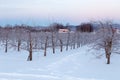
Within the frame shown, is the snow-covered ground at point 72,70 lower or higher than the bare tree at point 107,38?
lower

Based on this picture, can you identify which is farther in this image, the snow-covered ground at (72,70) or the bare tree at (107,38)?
the bare tree at (107,38)

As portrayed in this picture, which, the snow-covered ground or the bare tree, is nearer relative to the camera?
the snow-covered ground

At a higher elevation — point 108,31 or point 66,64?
point 108,31

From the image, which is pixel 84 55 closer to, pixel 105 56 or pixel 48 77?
pixel 105 56

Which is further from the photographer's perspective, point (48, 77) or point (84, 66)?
point (84, 66)

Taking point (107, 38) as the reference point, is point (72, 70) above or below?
below

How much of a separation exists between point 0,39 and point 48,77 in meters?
31.8

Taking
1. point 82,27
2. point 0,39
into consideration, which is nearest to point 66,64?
point 0,39

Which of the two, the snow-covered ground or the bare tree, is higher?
the bare tree

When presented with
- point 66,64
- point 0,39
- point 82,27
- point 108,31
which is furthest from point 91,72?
point 82,27

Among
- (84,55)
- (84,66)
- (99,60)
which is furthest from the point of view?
(84,55)

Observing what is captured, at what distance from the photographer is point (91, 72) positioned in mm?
18531

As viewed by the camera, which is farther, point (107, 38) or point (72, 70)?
point (107, 38)

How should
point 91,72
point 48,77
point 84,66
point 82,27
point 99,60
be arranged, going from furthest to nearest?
point 82,27, point 99,60, point 84,66, point 91,72, point 48,77
